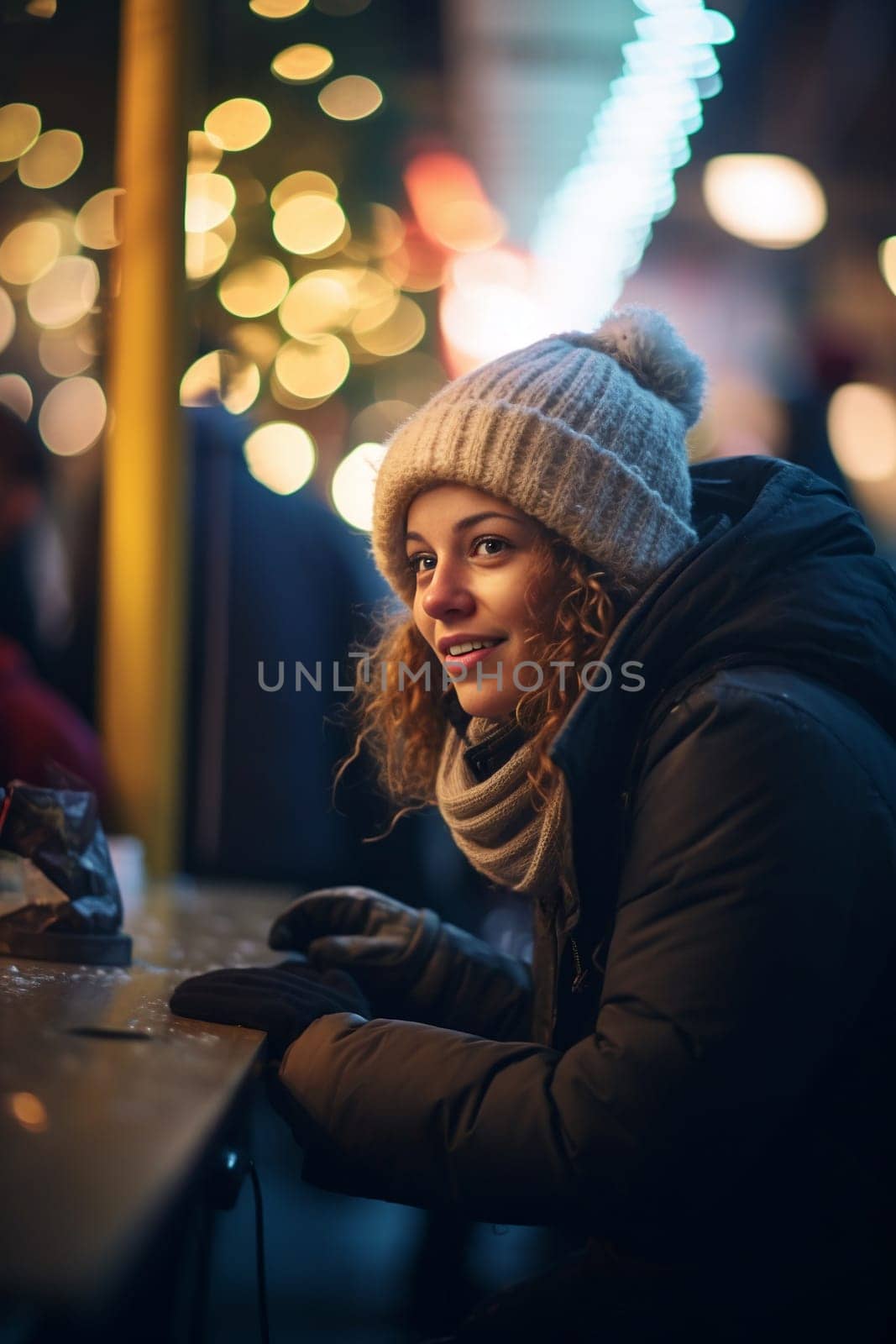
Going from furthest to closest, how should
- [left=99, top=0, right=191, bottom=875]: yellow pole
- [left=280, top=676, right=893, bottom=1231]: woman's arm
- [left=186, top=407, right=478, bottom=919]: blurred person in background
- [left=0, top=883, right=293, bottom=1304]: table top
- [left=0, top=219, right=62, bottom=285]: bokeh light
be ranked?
1. [left=0, top=219, right=62, bottom=285]: bokeh light
2. [left=99, top=0, right=191, bottom=875]: yellow pole
3. [left=186, top=407, right=478, bottom=919]: blurred person in background
4. [left=280, top=676, right=893, bottom=1231]: woman's arm
5. [left=0, top=883, right=293, bottom=1304]: table top

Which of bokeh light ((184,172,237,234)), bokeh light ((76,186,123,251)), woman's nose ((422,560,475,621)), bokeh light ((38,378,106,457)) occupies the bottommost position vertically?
bokeh light ((38,378,106,457))

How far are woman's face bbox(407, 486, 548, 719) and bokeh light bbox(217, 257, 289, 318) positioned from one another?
2892 mm

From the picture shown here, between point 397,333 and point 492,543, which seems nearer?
point 492,543

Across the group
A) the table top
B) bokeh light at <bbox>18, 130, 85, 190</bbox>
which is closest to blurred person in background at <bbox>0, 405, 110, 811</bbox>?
bokeh light at <bbox>18, 130, 85, 190</bbox>

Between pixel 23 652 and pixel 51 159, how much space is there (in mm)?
1392

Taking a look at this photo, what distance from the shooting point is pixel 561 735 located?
1.14m

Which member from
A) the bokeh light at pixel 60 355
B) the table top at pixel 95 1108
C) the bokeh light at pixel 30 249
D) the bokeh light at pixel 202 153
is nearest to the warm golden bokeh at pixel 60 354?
the bokeh light at pixel 60 355

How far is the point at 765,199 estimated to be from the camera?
4230 mm

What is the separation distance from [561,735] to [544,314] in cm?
318

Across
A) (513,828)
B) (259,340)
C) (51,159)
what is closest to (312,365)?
(259,340)

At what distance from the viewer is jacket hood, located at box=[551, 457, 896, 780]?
1179mm

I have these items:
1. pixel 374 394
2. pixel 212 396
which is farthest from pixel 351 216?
pixel 212 396

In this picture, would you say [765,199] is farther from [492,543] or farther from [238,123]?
[492,543]

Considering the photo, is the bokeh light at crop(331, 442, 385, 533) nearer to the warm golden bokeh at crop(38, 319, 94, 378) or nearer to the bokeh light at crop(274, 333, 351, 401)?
the bokeh light at crop(274, 333, 351, 401)
